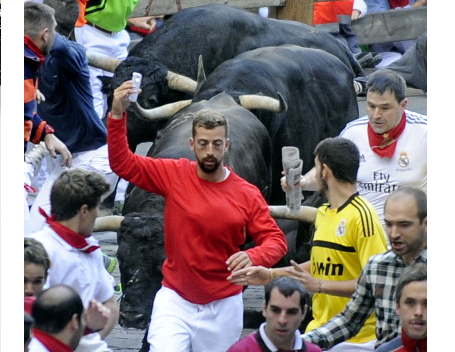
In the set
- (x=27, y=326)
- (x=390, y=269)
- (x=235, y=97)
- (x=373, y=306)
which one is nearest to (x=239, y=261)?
(x=373, y=306)

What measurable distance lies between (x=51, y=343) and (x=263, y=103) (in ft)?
15.3

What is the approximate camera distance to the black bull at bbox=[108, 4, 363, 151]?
35.3 ft

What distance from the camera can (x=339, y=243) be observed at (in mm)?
7148

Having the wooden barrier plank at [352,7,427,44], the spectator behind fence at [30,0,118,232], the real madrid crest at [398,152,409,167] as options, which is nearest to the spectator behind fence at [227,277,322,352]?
the real madrid crest at [398,152,409,167]

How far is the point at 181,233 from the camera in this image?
24.1ft

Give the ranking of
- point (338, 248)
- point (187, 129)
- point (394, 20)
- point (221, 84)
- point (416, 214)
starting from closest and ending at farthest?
point (416, 214) → point (338, 248) → point (187, 129) → point (221, 84) → point (394, 20)

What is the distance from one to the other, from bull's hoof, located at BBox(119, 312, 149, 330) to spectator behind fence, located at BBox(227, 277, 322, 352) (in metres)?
1.80

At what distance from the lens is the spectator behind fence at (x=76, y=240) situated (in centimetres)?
666

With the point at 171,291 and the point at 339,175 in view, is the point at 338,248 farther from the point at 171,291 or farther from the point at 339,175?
the point at 171,291

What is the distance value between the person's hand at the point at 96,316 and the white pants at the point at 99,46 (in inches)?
194

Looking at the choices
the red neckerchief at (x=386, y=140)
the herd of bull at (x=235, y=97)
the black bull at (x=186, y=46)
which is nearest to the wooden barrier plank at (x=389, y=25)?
the herd of bull at (x=235, y=97)

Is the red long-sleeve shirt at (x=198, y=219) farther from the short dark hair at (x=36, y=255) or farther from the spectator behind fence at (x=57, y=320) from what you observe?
the spectator behind fence at (x=57, y=320)
